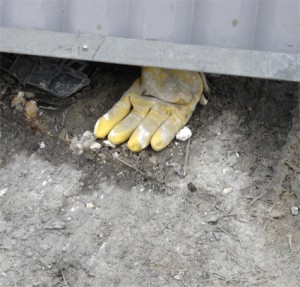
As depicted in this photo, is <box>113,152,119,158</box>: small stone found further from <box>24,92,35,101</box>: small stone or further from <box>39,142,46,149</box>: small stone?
<box>24,92,35,101</box>: small stone

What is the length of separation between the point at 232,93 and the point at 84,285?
1.37 m

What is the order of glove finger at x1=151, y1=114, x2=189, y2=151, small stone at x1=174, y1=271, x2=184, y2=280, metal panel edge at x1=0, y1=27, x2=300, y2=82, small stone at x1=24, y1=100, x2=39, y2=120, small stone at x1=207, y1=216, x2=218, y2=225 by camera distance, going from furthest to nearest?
small stone at x1=24, y1=100, x2=39, y2=120 < glove finger at x1=151, y1=114, x2=189, y2=151 < small stone at x1=207, y1=216, x2=218, y2=225 < small stone at x1=174, y1=271, x2=184, y2=280 < metal panel edge at x1=0, y1=27, x2=300, y2=82

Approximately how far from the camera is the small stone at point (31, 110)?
3.28 metres

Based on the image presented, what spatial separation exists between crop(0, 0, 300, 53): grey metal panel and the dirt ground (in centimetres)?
72

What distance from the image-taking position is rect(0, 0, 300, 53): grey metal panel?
8.51 ft

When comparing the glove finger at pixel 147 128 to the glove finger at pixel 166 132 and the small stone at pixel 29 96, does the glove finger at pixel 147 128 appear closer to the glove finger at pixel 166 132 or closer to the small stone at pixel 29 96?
the glove finger at pixel 166 132

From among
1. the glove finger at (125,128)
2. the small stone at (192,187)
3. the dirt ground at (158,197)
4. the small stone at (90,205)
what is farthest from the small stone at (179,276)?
the glove finger at (125,128)

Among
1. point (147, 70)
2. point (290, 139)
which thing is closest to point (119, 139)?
point (147, 70)

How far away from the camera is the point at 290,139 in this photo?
314 cm

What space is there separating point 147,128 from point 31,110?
685 mm

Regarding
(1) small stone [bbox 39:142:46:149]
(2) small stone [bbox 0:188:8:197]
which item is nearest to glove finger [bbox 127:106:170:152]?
(1) small stone [bbox 39:142:46:149]

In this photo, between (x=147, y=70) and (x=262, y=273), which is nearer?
(x=262, y=273)

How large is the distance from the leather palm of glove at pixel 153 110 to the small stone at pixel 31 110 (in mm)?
387

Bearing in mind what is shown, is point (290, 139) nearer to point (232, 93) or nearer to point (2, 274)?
point (232, 93)
